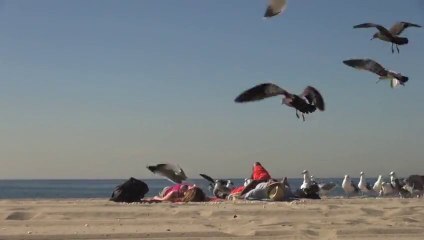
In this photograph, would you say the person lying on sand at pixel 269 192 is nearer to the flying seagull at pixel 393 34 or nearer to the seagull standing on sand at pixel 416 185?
the flying seagull at pixel 393 34

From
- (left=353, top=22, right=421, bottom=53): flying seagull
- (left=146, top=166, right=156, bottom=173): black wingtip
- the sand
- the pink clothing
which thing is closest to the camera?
the sand

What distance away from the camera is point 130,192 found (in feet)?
39.5

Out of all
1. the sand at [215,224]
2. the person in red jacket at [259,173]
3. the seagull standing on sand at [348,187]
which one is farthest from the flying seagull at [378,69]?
the seagull standing on sand at [348,187]

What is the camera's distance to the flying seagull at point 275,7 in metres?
5.79

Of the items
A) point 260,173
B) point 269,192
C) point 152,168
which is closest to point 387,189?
point 260,173

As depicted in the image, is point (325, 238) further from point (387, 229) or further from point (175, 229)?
point (175, 229)

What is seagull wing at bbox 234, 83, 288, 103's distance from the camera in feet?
21.4

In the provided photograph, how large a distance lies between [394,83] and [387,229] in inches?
58.6

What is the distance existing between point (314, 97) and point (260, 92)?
1.94ft

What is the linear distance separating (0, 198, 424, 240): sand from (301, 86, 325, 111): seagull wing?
1.21 metres

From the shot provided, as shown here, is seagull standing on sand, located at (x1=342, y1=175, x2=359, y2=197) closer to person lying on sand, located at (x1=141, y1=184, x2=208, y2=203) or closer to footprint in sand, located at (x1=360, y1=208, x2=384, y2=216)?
person lying on sand, located at (x1=141, y1=184, x2=208, y2=203)

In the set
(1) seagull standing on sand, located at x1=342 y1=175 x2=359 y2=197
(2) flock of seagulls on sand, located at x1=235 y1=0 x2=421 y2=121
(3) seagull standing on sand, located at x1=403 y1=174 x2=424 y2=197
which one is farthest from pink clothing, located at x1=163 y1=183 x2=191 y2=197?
(1) seagull standing on sand, located at x1=342 y1=175 x2=359 y2=197

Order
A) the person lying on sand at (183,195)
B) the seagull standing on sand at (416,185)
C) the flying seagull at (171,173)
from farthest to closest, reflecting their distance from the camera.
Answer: the seagull standing on sand at (416,185)
the person lying on sand at (183,195)
the flying seagull at (171,173)

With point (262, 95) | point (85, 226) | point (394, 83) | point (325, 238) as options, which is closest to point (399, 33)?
point (394, 83)
